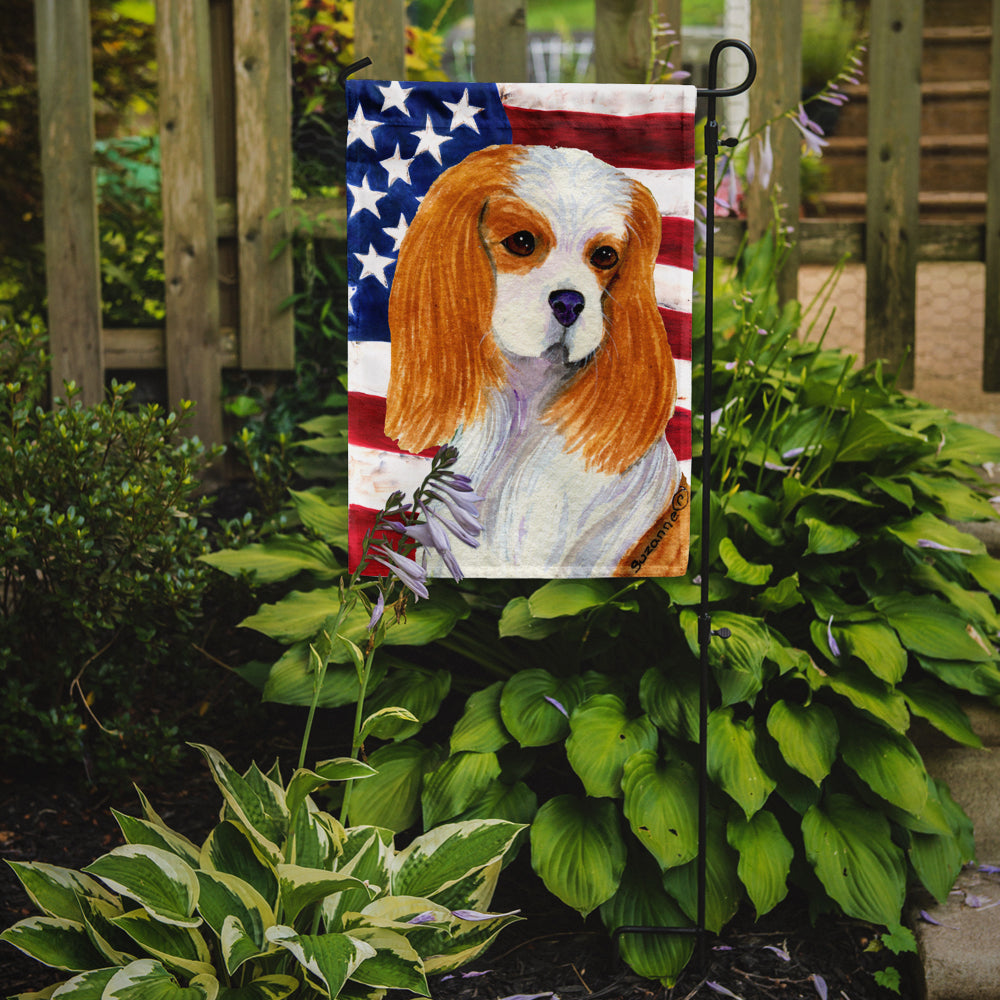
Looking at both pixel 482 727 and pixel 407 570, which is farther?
pixel 482 727

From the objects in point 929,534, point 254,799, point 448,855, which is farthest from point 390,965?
point 929,534

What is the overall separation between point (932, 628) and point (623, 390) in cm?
87

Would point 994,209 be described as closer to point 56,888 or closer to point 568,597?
point 568,597

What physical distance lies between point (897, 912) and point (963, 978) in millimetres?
→ 167

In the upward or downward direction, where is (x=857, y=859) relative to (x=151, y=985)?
downward

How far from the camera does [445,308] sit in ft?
6.36

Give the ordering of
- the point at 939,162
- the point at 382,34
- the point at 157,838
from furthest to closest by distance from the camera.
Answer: the point at 939,162, the point at 382,34, the point at 157,838

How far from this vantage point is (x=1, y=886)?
2027 millimetres

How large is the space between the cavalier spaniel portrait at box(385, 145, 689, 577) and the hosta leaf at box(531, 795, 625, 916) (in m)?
0.48

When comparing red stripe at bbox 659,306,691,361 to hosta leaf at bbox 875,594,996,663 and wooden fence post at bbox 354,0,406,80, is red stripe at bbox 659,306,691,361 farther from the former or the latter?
wooden fence post at bbox 354,0,406,80

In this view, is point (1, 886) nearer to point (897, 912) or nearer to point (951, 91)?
point (897, 912)

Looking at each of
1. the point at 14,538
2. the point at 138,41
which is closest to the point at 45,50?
the point at 138,41

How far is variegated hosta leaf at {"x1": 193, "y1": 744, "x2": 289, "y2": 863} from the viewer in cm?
168

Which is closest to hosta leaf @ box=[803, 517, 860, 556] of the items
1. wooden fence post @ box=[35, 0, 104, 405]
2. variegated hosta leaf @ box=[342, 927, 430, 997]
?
variegated hosta leaf @ box=[342, 927, 430, 997]
